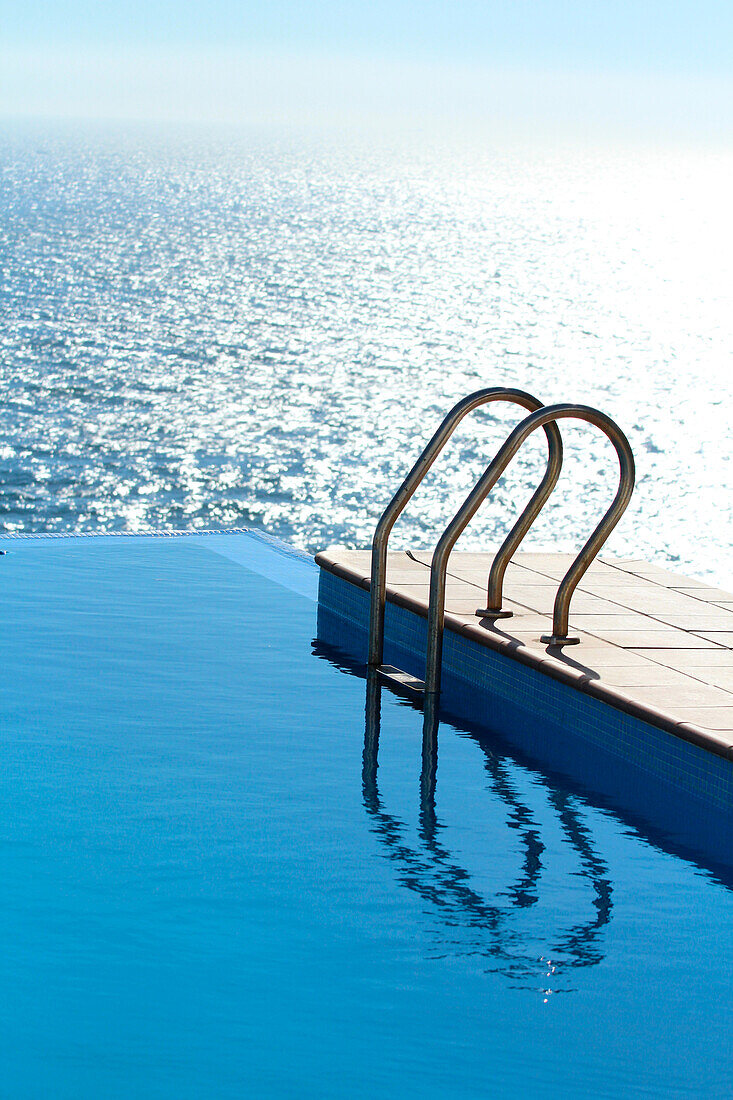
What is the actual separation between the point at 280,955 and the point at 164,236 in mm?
60547

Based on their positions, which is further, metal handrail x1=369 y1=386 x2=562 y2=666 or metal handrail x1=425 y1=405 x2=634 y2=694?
metal handrail x1=369 y1=386 x2=562 y2=666

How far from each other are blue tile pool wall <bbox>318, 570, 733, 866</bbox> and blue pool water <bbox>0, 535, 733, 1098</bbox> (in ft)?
0.48

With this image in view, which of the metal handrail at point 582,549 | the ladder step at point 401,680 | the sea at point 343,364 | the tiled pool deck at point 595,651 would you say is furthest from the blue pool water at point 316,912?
the sea at point 343,364

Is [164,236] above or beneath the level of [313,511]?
above

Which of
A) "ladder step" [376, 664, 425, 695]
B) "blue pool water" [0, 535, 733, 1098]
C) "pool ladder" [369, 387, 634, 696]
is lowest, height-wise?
"blue pool water" [0, 535, 733, 1098]

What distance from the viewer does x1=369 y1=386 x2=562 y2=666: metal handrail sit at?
17.4 feet

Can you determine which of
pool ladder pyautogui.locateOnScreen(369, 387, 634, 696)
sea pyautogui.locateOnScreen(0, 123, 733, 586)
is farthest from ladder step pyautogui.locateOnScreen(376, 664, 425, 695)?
sea pyautogui.locateOnScreen(0, 123, 733, 586)

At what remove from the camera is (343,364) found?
3472 cm

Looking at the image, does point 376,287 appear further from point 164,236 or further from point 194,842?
point 194,842

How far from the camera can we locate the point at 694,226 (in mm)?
78688

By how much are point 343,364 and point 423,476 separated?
29472 millimetres

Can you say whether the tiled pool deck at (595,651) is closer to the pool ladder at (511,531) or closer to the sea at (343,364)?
the pool ladder at (511,531)

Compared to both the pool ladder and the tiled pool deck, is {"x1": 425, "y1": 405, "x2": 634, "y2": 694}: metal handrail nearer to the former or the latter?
the pool ladder

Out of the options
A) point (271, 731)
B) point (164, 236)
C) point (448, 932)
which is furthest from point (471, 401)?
point (164, 236)
